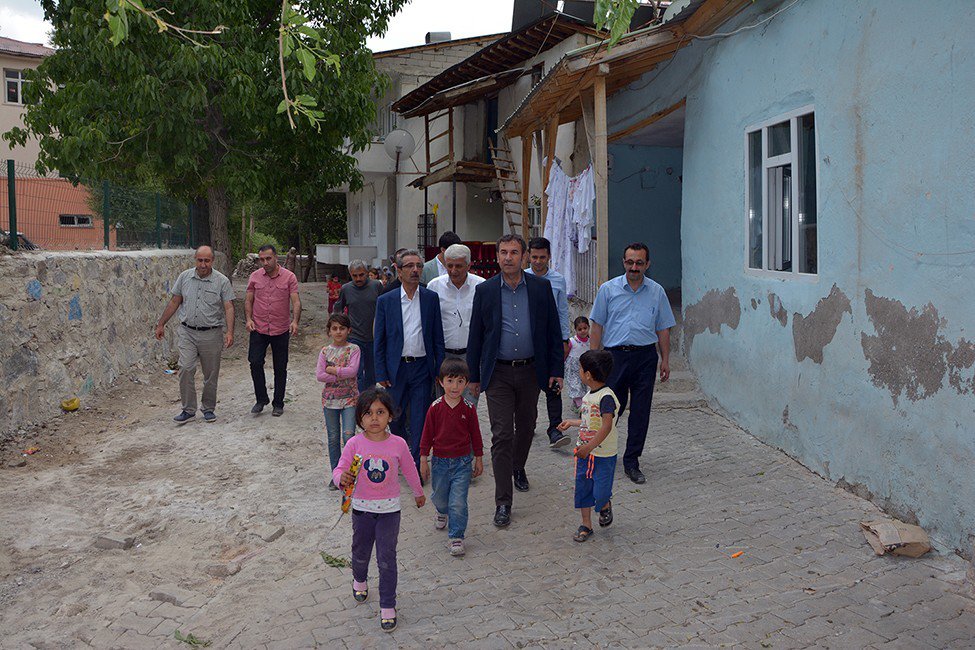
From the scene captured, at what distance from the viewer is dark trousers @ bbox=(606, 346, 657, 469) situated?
20.5 ft

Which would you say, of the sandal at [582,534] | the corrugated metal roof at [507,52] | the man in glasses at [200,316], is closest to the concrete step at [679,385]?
the sandal at [582,534]

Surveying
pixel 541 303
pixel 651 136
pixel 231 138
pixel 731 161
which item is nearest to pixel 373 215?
pixel 231 138

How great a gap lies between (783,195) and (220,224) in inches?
514

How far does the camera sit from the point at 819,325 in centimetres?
620

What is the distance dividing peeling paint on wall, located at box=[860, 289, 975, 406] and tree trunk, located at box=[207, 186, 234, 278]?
14063mm

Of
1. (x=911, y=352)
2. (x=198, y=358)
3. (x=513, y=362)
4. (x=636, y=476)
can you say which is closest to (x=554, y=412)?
(x=636, y=476)

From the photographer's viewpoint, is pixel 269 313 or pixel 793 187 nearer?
pixel 793 187

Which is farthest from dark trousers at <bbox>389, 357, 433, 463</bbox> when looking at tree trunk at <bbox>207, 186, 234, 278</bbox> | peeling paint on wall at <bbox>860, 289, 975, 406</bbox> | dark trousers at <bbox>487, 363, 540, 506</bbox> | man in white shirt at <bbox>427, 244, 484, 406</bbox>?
tree trunk at <bbox>207, 186, 234, 278</bbox>

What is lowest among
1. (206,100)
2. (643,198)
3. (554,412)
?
(554,412)

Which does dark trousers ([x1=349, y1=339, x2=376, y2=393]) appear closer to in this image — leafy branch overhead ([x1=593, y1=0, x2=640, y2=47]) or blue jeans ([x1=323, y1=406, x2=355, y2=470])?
blue jeans ([x1=323, y1=406, x2=355, y2=470])

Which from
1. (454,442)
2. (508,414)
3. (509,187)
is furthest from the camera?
(509,187)

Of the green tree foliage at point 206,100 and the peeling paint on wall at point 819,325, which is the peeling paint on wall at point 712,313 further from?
the green tree foliage at point 206,100

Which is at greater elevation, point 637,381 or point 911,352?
point 911,352

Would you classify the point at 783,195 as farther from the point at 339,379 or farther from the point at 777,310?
the point at 339,379
